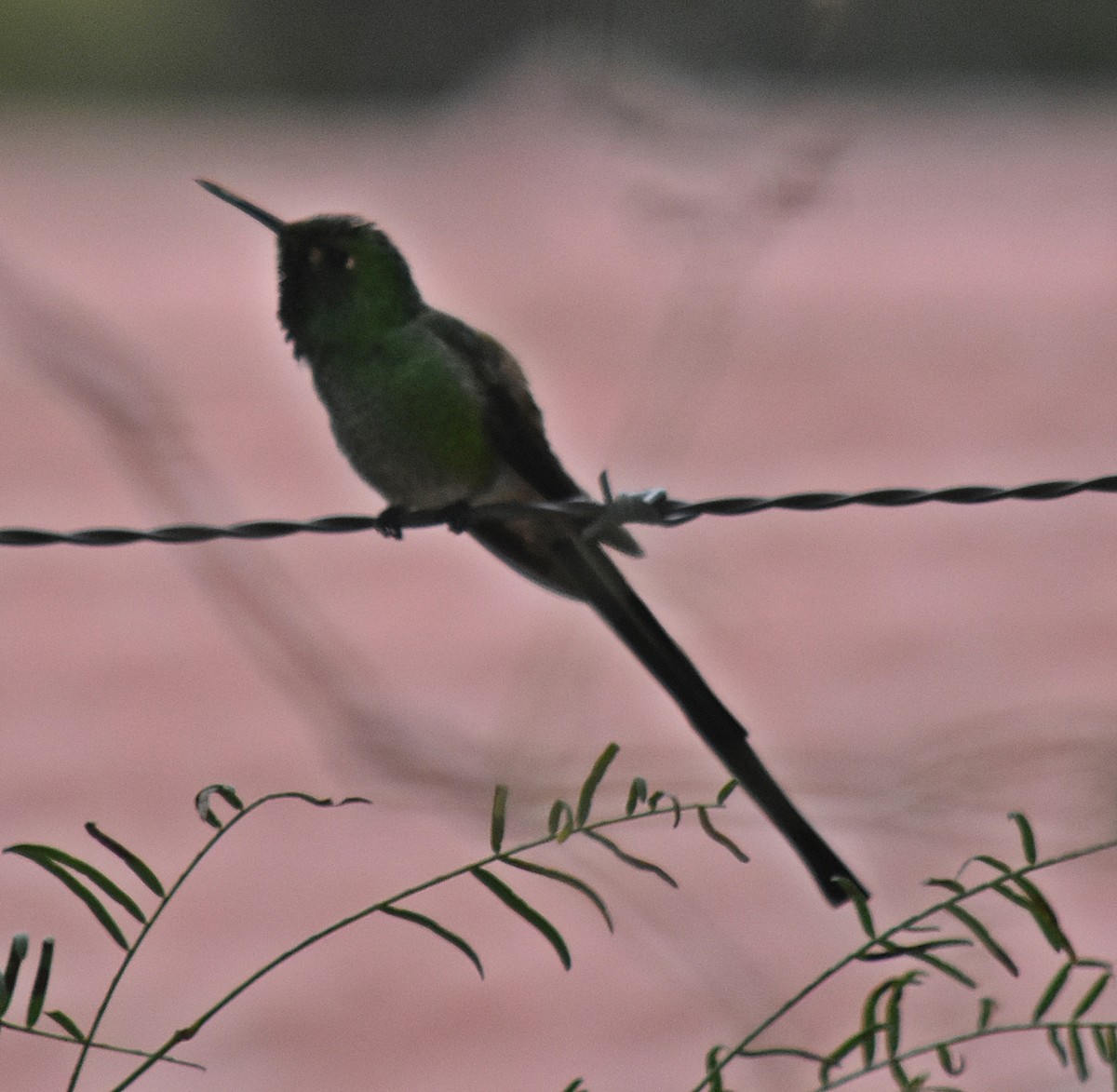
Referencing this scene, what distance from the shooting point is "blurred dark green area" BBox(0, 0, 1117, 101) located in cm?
281

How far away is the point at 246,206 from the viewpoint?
114 inches

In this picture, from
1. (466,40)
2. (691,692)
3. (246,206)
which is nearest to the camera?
(691,692)

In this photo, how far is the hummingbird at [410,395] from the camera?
2975 millimetres

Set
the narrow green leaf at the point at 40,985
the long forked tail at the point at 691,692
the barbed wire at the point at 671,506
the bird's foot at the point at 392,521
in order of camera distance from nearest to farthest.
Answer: the narrow green leaf at the point at 40,985 → the barbed wire at the point at 671,506 → the long forked tail at the point at 691,692 → the bird's foot at the point at 392,521

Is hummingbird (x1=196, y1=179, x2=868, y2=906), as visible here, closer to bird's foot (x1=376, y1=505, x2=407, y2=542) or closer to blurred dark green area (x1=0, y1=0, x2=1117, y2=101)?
bird's foot (x1=376, y1=505, x2=407, y2=542)

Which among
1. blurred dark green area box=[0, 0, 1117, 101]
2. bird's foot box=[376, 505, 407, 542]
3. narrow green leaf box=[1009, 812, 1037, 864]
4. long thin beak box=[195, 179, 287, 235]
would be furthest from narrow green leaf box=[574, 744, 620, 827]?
long thin beak box=[195, 179, 287, 235]

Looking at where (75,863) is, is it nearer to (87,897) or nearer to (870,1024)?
(87,897)

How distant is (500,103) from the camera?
5316 mm

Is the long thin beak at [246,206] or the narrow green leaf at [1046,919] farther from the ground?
the long thin beak at [246,206]

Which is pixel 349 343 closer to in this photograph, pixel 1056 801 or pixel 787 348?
pixel 1056 801

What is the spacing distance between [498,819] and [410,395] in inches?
61.7

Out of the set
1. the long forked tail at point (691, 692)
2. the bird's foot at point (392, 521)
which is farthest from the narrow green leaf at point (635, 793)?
the bird's foot at point (392, 521)

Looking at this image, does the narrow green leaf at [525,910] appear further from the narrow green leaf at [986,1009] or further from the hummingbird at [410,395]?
the hummingbird at [410,395]

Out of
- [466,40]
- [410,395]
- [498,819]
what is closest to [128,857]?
[498,819]
